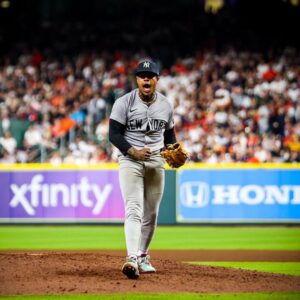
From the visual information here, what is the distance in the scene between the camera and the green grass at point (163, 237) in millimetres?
13766

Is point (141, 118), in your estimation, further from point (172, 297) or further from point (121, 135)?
point (172, 297)

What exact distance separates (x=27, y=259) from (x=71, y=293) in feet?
8.16

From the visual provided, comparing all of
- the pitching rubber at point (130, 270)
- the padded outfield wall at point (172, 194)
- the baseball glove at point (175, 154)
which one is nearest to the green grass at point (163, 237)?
the padded outfield wall at point (172, 194)

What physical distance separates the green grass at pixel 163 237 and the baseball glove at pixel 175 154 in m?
5.03

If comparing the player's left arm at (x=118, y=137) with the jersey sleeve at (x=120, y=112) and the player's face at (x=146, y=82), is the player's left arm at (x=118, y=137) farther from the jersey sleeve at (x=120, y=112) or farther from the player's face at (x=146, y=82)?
the player's face at (x=146, y=82)

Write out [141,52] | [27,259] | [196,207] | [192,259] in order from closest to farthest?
[27,259], [192,259], [196,207], [141,52]

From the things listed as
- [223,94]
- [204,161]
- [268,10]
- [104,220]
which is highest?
[268,10]

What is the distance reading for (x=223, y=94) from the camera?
21.4m

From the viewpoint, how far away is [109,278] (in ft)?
27.3

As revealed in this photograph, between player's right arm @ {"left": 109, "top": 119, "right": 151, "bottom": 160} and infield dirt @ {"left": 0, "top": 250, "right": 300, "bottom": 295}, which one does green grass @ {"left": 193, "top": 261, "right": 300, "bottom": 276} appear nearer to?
infield dirt @ {"left": 0, "top": 250, "right": 300, "bottom": 295}

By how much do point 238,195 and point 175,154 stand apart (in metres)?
9.38

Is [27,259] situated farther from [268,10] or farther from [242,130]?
[268,10]

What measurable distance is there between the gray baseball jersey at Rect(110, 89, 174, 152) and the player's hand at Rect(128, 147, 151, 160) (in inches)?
9.1

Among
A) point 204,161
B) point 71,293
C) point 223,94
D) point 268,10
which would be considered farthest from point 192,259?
point 268,10
